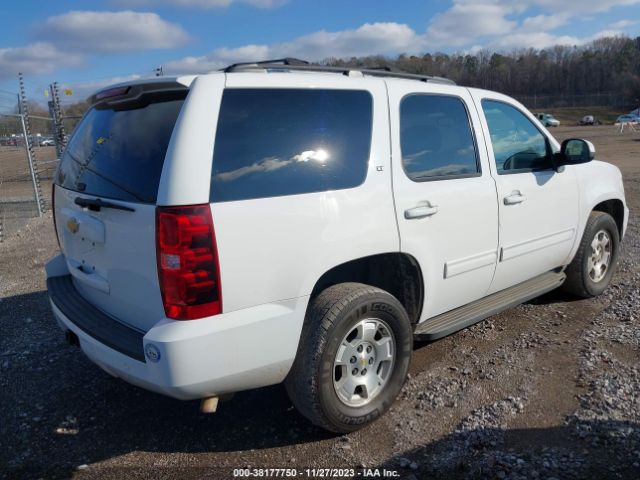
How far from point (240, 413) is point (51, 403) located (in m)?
1.28

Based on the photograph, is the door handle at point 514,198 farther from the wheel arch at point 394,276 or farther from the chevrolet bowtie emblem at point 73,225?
the chevrolet bowtie emblem at point 73,225

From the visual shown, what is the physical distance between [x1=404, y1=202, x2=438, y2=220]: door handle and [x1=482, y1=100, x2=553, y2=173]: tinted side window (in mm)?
902

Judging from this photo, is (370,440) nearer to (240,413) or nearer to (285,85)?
(240,413)

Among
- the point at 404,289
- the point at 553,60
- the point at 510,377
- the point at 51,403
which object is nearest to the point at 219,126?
the point at 404,289

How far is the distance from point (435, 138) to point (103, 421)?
2.77m

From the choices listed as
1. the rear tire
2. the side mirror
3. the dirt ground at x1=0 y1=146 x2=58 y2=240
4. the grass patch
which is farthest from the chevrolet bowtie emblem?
the grass patch

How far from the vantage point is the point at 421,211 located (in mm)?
3197

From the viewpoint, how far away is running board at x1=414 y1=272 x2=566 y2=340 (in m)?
3.46

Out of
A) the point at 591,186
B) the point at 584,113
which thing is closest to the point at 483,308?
the point at 591,186

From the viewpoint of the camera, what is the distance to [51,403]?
11.5ft

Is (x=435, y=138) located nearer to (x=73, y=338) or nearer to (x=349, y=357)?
(x=349, y=357)

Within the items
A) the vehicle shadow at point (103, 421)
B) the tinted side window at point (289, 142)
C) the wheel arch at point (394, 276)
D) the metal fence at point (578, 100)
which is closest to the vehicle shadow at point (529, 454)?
the vehicle shadow at point (103, 421)

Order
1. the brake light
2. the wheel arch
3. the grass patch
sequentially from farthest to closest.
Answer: the grass patch
the wheel arch
the brake light

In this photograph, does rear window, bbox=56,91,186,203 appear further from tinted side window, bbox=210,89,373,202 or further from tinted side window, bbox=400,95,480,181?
tinted side window, bbox=400,95,480,181
